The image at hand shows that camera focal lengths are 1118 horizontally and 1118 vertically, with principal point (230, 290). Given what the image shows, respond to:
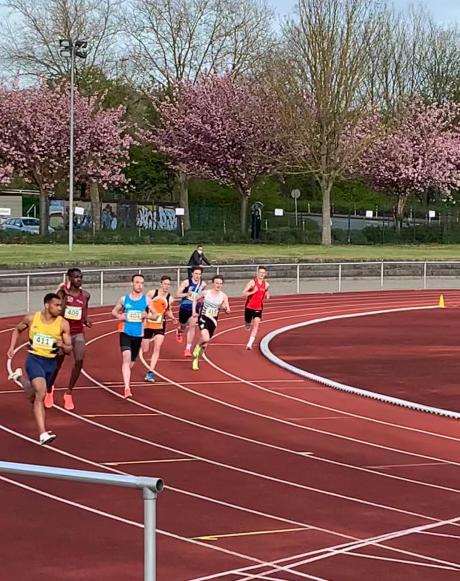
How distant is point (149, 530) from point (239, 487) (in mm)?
6420

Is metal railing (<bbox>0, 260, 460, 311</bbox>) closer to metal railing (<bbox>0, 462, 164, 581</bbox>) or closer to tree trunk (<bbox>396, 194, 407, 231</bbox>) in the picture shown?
tree trunk (<bbox>396, 194, 407, 231</bbox>)

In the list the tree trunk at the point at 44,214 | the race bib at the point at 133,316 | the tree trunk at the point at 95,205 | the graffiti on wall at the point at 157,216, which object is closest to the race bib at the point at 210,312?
the race bib at the point at 133,316

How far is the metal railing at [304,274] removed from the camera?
32.3 metres

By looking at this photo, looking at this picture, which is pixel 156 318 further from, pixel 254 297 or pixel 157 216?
pixel 157 216

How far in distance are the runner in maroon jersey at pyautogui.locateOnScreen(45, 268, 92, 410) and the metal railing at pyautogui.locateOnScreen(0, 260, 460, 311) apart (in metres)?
15.0

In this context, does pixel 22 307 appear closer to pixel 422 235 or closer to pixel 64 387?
pixel 64 387

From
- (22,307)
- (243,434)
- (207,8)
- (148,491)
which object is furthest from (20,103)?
(148,491)

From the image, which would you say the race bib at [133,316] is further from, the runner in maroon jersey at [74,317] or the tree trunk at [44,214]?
the tree trunk at [44,214]

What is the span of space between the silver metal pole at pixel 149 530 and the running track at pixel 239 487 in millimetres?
3404

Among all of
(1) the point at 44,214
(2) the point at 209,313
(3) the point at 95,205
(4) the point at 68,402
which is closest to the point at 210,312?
(2) the point at 209,313

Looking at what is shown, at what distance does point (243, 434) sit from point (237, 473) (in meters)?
2.19

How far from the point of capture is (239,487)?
1043 cm

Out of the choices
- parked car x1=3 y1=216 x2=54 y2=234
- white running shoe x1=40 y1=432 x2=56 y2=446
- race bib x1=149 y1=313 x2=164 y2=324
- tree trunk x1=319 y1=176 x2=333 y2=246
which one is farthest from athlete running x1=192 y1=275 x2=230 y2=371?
parked car x1=3 y1=216 x2=54 y2=234

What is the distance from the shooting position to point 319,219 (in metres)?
62.9
